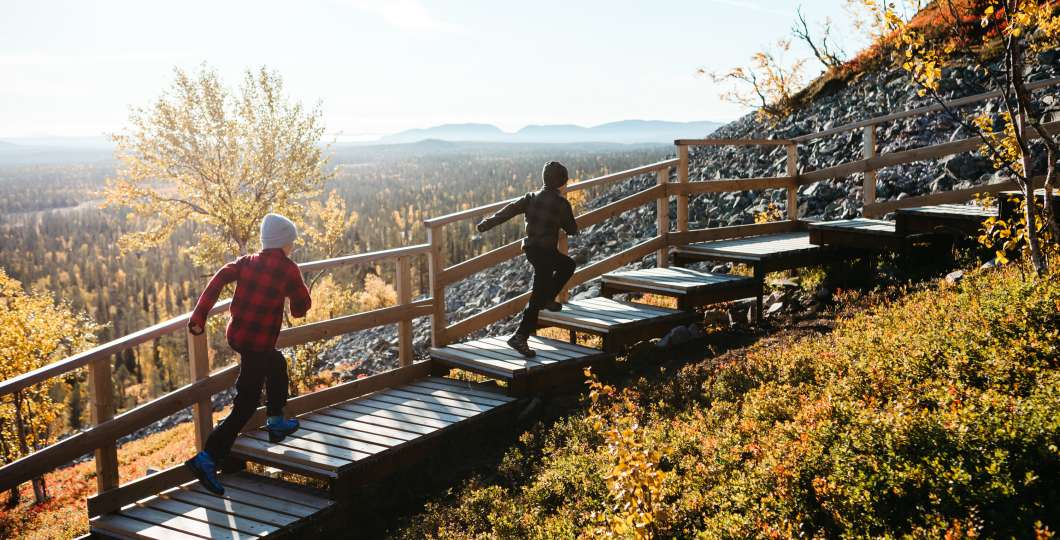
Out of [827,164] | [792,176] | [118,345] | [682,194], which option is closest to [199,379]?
[118,345]

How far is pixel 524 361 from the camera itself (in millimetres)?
7359

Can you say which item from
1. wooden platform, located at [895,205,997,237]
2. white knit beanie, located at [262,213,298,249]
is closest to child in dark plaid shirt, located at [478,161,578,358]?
white knit beanie, located at [262,213,298,249]

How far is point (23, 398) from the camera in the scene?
2200cm

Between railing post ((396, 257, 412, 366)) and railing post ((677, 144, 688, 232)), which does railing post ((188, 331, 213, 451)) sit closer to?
railing post ((396, 257, 412, 366))

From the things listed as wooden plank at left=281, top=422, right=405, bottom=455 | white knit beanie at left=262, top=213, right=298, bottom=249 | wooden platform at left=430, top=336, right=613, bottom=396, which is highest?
white knit beanie at left=262, top=213, right=298, bottom=249

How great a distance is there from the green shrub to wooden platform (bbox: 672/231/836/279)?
2224 mm

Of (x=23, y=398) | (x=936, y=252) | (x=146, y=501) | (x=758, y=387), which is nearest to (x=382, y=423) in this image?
(x=146, y=501)

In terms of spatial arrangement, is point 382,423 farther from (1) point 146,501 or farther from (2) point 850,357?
(2) point 850,357

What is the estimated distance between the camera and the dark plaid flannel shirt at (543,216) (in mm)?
7691

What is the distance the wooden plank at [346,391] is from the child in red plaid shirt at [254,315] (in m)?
0.57

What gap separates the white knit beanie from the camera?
583 centimetres

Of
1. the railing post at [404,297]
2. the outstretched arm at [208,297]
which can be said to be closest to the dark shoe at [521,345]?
the railing post at [404,297]

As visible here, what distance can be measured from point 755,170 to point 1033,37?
9722mm

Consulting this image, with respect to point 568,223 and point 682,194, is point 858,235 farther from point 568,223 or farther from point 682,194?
point 568,223
